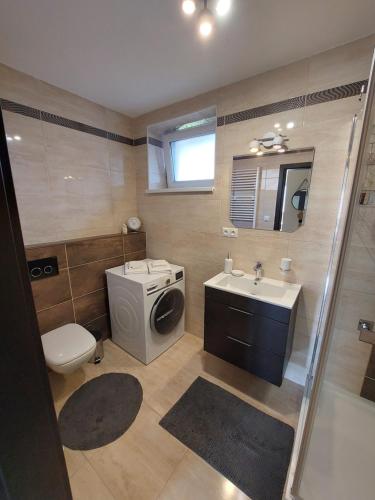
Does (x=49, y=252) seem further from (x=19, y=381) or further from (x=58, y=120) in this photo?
(x=19, y=381)

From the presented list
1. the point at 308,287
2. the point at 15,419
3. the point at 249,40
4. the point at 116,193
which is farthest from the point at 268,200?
the point at 15,419

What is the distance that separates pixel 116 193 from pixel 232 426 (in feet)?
7.79

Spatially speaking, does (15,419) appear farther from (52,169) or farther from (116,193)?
(116,193)

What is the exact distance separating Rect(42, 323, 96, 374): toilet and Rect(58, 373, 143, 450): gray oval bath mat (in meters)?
0.29

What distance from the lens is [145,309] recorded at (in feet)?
6.11

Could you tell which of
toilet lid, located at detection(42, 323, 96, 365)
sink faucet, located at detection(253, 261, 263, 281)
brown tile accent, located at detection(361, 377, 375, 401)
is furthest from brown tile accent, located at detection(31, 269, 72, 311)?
brown tile accent, located at detection(361, 377, 375, 401)

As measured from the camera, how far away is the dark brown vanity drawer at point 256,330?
56.9 inches

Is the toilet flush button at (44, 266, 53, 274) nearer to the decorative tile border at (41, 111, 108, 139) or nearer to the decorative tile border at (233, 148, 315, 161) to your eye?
the decorative tile border at (41, 111, 108, 139)

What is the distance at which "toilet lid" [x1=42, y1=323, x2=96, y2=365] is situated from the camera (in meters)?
1.55

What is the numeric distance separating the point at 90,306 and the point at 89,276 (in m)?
0.33


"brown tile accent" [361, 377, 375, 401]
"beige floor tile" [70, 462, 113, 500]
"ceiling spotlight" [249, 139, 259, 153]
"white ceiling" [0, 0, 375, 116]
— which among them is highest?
"white ceiling" [0, 0, 375, 116]

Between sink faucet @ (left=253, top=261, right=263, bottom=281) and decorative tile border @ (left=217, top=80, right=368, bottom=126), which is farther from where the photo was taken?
sink faucet @ (left=253, top=261, right=263, bottom=281)

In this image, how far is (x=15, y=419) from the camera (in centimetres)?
56

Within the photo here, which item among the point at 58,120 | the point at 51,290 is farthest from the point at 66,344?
the point at 58,120
